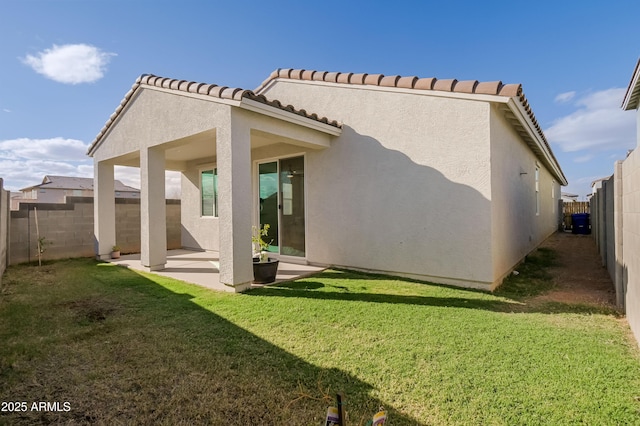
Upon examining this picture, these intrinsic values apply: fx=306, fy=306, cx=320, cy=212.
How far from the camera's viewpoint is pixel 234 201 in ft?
20.1

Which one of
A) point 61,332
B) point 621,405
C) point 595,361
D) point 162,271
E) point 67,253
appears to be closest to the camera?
point 621,405

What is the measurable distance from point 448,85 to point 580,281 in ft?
18.9

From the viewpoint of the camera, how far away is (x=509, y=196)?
7.93m

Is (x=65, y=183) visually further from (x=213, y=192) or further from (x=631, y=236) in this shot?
(x=631, y=236)

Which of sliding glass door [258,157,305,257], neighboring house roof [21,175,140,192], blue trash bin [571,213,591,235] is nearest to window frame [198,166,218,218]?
sliding glass door [258,157,305,257]

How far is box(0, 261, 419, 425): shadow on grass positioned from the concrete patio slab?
230 centimetres

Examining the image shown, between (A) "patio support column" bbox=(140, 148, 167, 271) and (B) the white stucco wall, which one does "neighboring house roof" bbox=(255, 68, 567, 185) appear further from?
(A) "patio support column" bbox=(140, 148, 167, 271)

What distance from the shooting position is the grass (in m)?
2.59

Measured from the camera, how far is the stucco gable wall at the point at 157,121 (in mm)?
6734

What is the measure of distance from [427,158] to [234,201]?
4.39 metres

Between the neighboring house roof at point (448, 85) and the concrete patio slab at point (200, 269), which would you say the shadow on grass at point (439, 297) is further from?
the neighboring house roof at point (448, 85)

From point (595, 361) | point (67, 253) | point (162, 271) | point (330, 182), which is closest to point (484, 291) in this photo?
point (595, 361)

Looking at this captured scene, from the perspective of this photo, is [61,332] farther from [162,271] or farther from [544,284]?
[544,284]

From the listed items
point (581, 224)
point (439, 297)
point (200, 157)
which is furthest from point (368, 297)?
point (581, 224)
